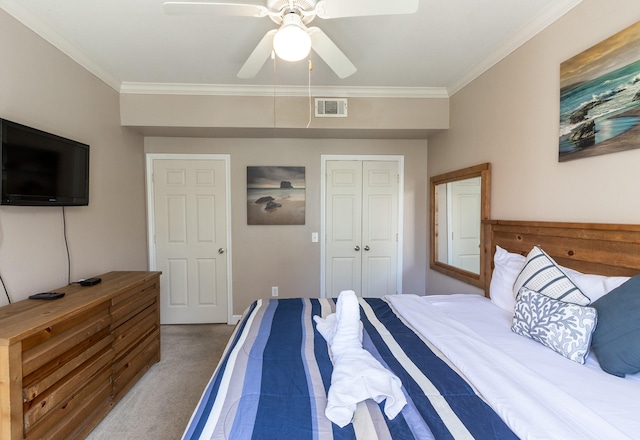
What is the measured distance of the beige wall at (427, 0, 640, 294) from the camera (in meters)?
1.44

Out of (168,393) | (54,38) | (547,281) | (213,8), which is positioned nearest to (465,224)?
(547,281)

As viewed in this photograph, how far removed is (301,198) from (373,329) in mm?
2090

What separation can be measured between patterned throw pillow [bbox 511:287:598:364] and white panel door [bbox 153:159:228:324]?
2.97 m

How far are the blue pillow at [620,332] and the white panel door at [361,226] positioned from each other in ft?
7.77

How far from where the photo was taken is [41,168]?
1811 millimetres

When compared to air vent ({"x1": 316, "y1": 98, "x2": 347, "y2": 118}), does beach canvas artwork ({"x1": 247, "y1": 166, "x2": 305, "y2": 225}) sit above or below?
below

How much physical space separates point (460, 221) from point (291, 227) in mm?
1862

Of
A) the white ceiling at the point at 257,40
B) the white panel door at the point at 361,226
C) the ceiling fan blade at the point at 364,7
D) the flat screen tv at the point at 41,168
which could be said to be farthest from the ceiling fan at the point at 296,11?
the white panel door at the point at 361,226

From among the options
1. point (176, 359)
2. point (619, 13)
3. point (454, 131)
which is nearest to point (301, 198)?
point (454, 131)

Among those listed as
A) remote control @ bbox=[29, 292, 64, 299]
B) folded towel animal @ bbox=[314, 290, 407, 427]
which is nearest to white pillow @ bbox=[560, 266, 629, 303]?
folded towel animal @ bbox=[314, 290, 407, 427]

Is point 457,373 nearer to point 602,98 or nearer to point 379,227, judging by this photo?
point 602,98

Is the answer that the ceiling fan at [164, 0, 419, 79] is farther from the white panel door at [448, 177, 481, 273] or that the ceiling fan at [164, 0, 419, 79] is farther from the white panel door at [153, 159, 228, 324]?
the white panel door at [153, 159, 228, 324]

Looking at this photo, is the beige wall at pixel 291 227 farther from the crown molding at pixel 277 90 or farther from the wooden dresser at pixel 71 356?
the wooden dresser at pixel 71 356

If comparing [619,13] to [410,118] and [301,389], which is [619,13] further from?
[301,389]
